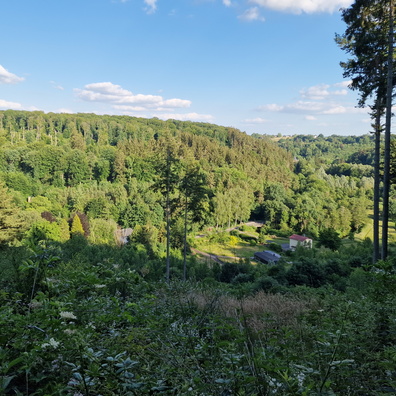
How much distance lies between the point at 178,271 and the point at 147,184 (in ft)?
120

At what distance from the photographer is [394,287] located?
9.80 feet

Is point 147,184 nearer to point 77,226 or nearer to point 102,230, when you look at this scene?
point 102,230

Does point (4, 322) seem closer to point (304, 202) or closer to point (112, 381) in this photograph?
point (112, 381)

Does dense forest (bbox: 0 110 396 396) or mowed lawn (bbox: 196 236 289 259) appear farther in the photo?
mowed lawn (bbox: 196 236 289 259)

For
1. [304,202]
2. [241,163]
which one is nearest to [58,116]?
[241,163]

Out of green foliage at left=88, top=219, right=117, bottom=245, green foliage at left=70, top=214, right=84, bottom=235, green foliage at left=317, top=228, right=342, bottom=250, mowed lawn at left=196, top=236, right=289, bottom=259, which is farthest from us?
mowed lawn at left=196, top=236, right=289, bottom=259

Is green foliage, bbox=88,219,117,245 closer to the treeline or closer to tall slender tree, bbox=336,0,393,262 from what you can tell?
the treeline

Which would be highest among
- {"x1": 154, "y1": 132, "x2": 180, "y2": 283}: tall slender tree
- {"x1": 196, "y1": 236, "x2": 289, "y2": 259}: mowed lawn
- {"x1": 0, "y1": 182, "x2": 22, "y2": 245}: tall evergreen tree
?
{"x1": 154, "y1": 132, "x2": 180, "y2": 283}: tall slender tree

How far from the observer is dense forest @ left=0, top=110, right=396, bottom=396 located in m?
1.50

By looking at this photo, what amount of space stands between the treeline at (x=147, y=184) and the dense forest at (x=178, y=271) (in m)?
0.26

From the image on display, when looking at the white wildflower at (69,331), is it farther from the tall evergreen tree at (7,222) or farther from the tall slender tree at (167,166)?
the tall evergreen tree at (7,222)

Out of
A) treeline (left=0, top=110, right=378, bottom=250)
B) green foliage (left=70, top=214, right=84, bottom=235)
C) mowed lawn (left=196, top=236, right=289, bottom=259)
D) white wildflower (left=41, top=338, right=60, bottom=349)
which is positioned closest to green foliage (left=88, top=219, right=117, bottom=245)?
treeline (left=0, top=110, right=378, bottom=250)

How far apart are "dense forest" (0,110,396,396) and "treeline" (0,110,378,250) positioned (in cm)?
26

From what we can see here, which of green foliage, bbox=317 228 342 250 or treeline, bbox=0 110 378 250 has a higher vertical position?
treeline, bbox=0 110 378 250
